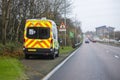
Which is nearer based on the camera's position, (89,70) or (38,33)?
A: (89,70)

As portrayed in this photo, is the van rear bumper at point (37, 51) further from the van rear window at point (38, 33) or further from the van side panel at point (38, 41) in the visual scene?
the van rear window at point (38, 33)

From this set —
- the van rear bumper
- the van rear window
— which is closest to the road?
the van rear bumper

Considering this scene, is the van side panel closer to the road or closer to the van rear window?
the van rear window

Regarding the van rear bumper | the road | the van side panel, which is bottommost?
the road

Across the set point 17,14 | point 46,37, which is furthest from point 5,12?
point 17,14

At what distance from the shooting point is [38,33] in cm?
2684

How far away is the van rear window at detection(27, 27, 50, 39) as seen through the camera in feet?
87.8

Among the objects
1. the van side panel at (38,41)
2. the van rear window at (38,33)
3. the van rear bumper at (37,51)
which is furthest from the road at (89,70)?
the van rear window at (38,33)

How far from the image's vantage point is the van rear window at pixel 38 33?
26750 mm

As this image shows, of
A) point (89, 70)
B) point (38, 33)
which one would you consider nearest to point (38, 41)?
point (38, 33)

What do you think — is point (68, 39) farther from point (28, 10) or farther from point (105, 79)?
point (105, 79)

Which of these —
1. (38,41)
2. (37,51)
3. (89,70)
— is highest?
(38,41)

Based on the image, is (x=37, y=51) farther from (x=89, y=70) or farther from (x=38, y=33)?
(x=89, y=70)

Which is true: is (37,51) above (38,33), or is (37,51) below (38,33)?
below
